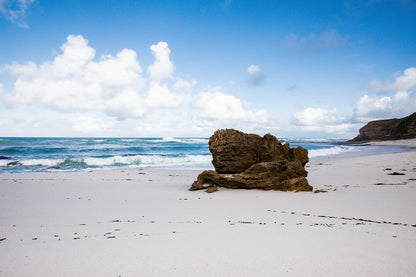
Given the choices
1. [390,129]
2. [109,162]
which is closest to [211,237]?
[109,162]

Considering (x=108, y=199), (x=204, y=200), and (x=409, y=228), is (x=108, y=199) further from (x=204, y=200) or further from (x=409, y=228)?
(x=409, y=228)

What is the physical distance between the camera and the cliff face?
159 feet

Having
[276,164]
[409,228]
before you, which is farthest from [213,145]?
[409,228]

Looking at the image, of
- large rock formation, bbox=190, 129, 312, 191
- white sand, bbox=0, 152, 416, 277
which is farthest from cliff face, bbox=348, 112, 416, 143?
white sand, bbox=0, 152, 416, 277

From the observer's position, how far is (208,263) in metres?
2.31

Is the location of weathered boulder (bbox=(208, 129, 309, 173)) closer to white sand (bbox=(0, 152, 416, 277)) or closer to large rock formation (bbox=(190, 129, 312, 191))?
large rock formation (bbox=(190, 129, 312, 191))

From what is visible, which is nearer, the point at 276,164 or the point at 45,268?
the point at 45,268

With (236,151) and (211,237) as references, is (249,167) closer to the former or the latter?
(236,151)

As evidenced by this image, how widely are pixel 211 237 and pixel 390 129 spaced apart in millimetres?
71748

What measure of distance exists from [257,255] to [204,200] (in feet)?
11.1

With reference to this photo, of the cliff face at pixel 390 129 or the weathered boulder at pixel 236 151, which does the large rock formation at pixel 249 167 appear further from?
the cliff face at pixel 390 129

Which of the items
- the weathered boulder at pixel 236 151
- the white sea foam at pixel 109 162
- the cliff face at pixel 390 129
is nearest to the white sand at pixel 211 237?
the weathered boulder at pixel 236 151

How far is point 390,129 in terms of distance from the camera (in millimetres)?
56844

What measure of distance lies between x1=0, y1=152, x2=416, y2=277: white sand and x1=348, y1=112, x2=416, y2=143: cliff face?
5841 centimetres
